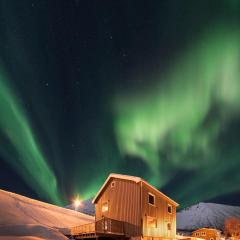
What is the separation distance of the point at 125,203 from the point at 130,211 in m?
1.12

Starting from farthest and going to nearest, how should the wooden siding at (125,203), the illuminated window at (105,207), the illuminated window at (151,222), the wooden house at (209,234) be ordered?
the wooden house at (209,234)
the illuminated window at (105,207)
the illuminated window at (151,222)
the wooden siding at (125,203)

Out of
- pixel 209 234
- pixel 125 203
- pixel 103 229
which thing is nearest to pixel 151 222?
pixel 125 203

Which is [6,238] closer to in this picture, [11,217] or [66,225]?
[11,217]

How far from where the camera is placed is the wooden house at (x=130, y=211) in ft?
120

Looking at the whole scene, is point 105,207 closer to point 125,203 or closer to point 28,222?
point 125,203

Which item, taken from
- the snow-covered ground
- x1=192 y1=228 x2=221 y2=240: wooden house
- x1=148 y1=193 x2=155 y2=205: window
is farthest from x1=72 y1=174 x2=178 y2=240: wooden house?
x1=192 y1=228 x2=221 y2=240: wooden house

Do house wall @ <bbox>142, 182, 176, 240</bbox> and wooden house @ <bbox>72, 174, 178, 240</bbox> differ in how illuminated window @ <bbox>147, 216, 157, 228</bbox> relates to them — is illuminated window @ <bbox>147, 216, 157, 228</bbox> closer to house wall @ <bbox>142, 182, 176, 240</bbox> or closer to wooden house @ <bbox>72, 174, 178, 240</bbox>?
wooden house @ <bbox>72, 174, 178, 240</bbox>

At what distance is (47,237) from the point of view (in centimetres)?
3259

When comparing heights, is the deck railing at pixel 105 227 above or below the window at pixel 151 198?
below

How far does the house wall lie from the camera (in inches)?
1501

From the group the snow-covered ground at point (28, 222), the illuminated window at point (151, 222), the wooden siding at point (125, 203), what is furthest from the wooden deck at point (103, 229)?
the illuminated window at point (151, 222)

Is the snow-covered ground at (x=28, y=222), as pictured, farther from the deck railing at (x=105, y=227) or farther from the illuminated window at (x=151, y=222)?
the illuminated window at (x=151, y=222)

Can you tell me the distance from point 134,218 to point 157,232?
4.66m

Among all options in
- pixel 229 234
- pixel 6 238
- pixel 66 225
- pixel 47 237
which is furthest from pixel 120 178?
pixel 229 234
